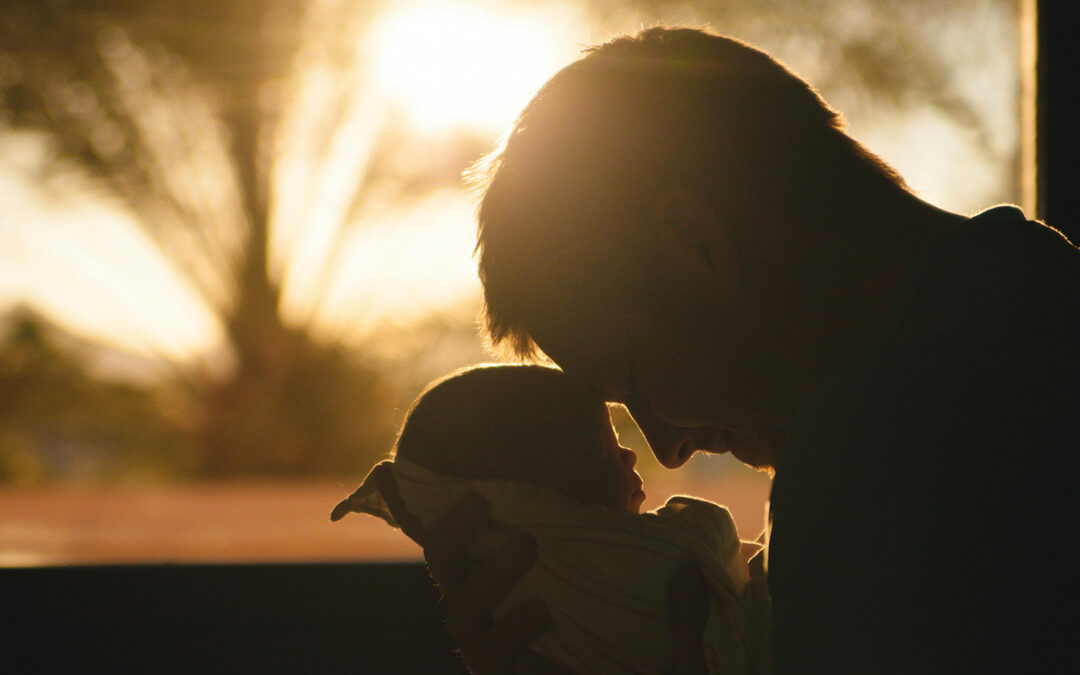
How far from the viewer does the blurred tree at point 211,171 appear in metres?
2.06

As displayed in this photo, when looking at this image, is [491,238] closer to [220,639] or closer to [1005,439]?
[1005,439]

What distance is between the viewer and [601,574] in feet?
2.88

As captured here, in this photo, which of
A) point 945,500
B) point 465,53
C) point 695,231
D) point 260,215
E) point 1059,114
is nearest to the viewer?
point 945,500

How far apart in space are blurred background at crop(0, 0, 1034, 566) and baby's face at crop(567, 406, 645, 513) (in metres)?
0.62

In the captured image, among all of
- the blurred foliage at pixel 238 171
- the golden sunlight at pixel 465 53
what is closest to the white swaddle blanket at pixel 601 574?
the golden sunlight at pixel 465 53

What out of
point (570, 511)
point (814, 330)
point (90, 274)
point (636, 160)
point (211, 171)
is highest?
point (211, 171)

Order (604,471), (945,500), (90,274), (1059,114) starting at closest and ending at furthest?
1. (945,500)
2. (604,471)
3. (1059,114)
4. (90,274)

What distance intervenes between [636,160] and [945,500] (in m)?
0.39

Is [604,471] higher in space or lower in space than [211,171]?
lower

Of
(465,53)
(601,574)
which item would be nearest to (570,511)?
(601,574)

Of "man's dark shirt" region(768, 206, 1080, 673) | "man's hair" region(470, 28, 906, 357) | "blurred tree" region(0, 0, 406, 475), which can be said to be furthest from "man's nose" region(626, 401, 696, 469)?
"blurred tree" region(0, 0, 406, 475)

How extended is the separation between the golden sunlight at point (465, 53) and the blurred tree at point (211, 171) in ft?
1.15

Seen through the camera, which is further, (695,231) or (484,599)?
(484,599)

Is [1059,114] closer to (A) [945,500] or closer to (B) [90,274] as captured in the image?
(A) [945,500]
